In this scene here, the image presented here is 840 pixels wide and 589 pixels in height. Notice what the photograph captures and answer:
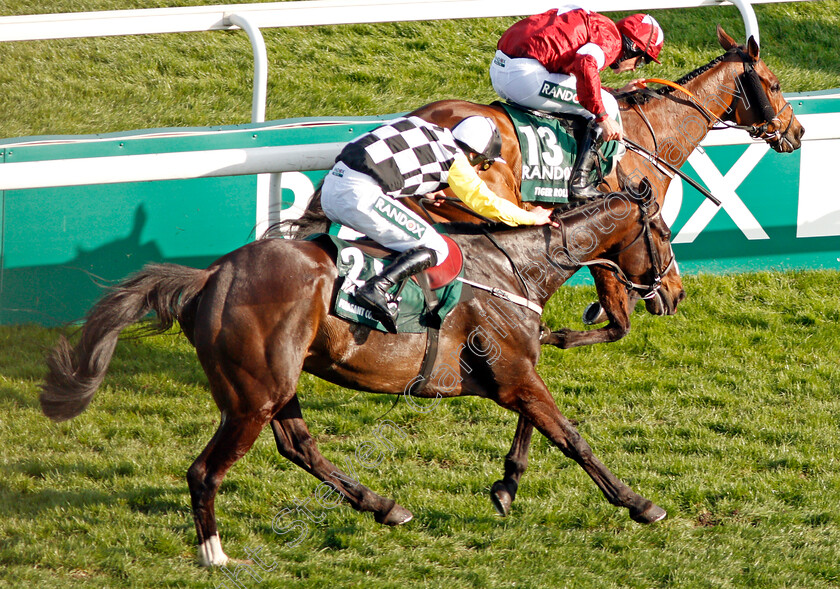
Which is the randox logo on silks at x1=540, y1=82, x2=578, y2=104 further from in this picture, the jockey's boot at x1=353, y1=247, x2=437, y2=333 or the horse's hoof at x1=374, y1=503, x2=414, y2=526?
the horse's hoof at x1=374, y1=503, x2=414, y2=526

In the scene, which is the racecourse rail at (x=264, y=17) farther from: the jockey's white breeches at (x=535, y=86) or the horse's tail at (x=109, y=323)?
the horse's tail at (x=109, y=323)

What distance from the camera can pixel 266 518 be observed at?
4723 mm

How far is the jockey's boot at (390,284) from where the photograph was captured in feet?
13.1

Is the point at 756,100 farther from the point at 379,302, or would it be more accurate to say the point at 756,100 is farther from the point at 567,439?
the point at 379,302

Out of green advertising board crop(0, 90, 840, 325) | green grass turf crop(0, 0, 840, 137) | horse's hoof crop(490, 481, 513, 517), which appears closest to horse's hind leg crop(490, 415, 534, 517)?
horse's hoof crop(490, 481, 513, 517)

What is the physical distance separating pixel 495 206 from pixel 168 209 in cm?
305

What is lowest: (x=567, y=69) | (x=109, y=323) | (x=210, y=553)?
(x=210, y=553)

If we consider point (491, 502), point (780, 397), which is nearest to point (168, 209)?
point (491, 502)

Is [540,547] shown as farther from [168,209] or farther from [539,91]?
[168,209]

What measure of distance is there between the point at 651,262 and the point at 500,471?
55.4 inches

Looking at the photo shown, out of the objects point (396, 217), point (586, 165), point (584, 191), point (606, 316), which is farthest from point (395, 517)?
point (586, 165)

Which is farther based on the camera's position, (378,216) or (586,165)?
(586,165)

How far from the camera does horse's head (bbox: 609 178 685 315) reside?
4.64 meters

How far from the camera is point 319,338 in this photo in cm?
408
